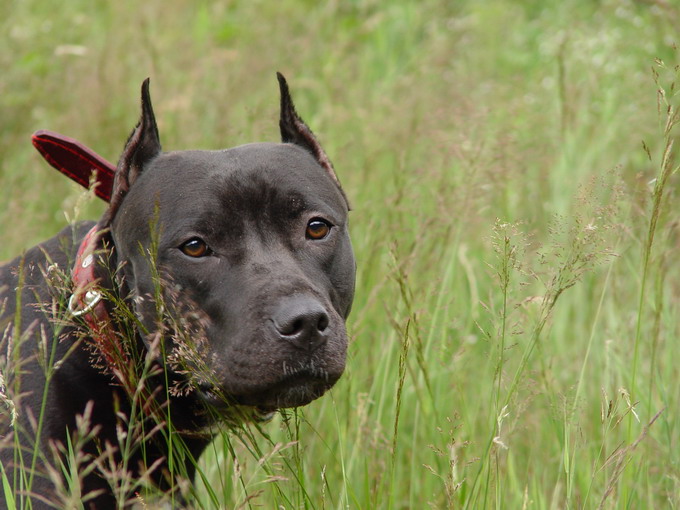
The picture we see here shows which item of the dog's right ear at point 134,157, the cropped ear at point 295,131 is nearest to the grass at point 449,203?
the dog's right ear at point 134,157

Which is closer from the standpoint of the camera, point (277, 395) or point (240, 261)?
point (277, 395)

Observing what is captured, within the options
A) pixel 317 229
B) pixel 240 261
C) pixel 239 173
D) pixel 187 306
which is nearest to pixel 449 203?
pixel 317 229

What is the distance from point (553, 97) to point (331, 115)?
1.72 meters

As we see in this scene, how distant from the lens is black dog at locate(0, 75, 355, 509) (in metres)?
2.52

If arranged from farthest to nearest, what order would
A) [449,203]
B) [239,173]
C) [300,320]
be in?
[449,203] < [239,173] < [300,320]

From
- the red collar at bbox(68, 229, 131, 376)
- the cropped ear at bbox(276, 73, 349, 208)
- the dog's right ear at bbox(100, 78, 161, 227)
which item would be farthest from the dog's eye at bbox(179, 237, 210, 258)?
the cropped ear at bbox(276, 73, 349, 208)

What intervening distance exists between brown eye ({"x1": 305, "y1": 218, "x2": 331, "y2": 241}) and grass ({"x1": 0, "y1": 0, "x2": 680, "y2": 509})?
26 cm

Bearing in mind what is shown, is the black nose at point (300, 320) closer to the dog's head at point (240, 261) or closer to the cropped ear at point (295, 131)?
the dog's head at point (240, 261)

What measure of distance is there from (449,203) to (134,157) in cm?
158

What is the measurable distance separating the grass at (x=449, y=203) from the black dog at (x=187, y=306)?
6.4 inches

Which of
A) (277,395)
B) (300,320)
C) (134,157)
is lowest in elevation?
(277,395)

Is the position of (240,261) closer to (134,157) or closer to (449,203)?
(134,157)

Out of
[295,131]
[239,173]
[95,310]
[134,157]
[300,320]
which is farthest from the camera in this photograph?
[295,131]

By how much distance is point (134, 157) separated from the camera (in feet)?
10.1
